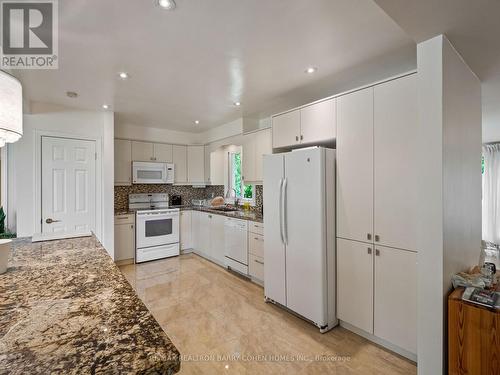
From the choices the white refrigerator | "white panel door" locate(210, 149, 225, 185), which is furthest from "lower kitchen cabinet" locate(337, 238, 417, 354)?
"white panel door" locate(210, 149, 225, 185)

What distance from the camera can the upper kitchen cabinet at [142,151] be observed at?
454cm

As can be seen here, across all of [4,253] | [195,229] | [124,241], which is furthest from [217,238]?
[4,253]

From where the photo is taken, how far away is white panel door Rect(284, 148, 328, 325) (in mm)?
2256

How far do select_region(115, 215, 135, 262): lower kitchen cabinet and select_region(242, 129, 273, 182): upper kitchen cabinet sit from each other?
2163 millimetres

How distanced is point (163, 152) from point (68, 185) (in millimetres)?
1772

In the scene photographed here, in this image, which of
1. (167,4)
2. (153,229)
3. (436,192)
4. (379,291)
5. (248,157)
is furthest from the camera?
(153,229)

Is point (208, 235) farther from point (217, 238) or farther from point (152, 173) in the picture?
point (152, 173)

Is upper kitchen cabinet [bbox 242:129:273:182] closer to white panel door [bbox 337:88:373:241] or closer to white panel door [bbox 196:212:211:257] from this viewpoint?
white panel door [bbox 196:212:211:257]

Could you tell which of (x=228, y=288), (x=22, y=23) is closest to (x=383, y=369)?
(x=228, y=288)

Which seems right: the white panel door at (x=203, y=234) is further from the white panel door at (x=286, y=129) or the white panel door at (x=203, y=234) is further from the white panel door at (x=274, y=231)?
the white panel door at (x=286, y=129)

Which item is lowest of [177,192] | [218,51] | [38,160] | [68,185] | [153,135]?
Answer: [177,192]

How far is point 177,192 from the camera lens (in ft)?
17.3

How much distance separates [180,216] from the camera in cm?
477

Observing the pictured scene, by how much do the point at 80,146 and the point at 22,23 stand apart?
86.4 inches
